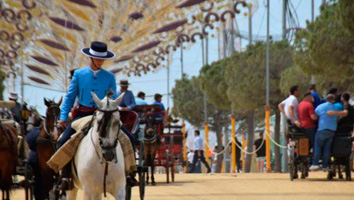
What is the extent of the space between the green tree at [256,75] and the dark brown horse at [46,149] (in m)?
34.6

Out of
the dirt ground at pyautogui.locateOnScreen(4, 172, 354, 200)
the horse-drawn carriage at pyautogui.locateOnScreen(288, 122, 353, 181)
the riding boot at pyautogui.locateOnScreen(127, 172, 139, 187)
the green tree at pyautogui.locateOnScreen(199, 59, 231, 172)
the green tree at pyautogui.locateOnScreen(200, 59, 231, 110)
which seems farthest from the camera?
the green tree at pyautogui.locateOnScreen(199, 59, 231, 172)

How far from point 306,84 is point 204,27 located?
52.5ft

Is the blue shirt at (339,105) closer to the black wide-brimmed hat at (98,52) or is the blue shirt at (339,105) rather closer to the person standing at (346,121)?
the person standing at (346,121)

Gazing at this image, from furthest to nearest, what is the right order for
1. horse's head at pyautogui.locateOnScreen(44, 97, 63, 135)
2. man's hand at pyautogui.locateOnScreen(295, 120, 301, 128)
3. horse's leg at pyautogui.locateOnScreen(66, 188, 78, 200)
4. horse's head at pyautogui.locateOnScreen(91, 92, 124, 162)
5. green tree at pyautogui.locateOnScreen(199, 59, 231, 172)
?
green tree at pyautogui.locateOnScreen(199, 59, 231, 172) < man's hand at pyautogui.locateOnScreen(295, 120, 301, 128) < horse's head at pyautogui.locateOnScreen(44, 97, 63, 135) < horse's leg at pyautogui.locateOnScreen(66, 188, 78, 200) < horse's head at pyautogui.locateOnScreen(91, 92, 124, 162)

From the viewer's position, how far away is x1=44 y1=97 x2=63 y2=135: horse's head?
53.9ft

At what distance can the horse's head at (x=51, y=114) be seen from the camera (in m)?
16.4

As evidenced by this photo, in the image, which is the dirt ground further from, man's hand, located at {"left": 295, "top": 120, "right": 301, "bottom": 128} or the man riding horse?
the man riding horse

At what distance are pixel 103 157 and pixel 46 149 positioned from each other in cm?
603

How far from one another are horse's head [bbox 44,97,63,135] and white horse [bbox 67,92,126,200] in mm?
4914

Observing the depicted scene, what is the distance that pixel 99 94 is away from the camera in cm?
1270

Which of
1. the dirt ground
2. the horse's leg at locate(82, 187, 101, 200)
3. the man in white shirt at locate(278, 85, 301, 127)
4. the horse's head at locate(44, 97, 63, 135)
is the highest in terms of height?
the man in white shirt at locate(278, 85, 301, 127)

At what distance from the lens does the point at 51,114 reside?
1656 cm

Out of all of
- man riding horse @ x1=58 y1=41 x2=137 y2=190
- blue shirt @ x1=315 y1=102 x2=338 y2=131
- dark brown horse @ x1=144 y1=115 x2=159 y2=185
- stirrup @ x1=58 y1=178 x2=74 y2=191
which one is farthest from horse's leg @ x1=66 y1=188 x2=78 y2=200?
blue shirt @ x1=315 y1=102 x2=338 y2=131

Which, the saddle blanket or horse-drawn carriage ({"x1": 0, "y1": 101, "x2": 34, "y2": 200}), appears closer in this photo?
the saddle blanket
